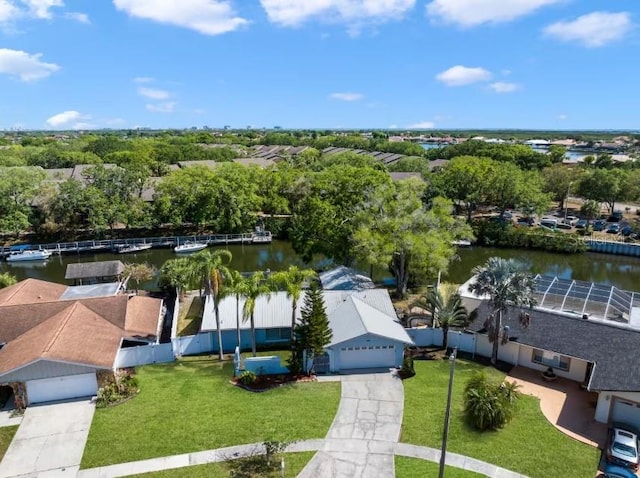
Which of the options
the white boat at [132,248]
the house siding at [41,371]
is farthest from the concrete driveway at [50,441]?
the white boat at [132,248]

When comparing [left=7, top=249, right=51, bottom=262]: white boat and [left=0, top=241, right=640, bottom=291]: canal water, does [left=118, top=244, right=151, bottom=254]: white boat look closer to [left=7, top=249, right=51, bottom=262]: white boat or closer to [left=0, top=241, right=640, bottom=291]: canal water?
[left=0, top=241, right=640, bottom=291]: canal water

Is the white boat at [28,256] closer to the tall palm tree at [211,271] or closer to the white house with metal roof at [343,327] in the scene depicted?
the white house with metal roof at [343,327]

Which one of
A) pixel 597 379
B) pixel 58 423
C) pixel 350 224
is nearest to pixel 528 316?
pixel 597 379

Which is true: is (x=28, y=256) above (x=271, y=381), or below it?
below

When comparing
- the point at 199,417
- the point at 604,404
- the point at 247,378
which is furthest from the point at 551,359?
the point at 199,417

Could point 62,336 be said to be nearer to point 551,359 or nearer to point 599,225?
point 551,359
